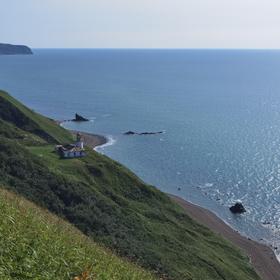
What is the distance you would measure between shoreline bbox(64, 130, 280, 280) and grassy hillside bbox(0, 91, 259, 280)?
387 cm

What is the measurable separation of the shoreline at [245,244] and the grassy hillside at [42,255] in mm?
42340

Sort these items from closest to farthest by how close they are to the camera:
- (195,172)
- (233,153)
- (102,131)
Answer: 1. (195,172)
2. (233,153)
3. (102,131)

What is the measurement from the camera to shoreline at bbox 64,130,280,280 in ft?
200

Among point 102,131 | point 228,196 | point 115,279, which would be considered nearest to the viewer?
point 115,279

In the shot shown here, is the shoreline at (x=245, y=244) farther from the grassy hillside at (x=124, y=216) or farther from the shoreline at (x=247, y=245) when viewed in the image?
the grassy hillside at (x=124, y=216)

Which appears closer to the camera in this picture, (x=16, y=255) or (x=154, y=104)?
(x=16, y=255)

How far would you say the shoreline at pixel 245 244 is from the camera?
200 feet

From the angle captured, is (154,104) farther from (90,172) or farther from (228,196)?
(90,172)

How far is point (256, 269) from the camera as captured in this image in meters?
59.0

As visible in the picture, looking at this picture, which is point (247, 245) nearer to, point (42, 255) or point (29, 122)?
point (29, 122)

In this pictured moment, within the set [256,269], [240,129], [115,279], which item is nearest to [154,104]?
[240,129]

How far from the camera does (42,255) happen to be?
16.3m

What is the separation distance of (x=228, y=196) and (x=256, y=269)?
30190 mm

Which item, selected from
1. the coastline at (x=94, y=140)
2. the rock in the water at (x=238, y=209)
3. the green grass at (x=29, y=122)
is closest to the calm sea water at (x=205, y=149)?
the rock in the water at (x=238, y=209)
